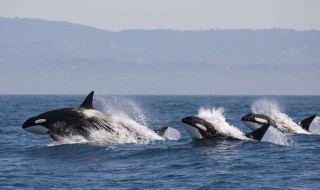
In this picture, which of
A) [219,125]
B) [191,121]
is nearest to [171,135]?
[219,125]

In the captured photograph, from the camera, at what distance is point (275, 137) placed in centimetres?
3406

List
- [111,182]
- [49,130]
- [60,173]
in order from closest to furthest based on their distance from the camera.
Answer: [111,182] < [60,173] < [49,130]

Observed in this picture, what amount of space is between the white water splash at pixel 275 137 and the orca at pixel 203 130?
1490 millimetres

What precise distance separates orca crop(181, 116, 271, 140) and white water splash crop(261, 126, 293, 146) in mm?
1490

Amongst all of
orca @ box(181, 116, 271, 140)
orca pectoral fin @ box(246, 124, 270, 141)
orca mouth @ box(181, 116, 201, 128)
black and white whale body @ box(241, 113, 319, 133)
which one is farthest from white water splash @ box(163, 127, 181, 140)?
orca pectoral fin @ box(246, 124, 270, 141)

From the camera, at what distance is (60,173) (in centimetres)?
2462

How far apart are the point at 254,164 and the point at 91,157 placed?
6167 millimetres

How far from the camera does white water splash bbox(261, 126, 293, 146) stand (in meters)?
32.8

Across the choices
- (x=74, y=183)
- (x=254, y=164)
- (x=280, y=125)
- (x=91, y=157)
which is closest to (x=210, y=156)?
(x=254, y=164)

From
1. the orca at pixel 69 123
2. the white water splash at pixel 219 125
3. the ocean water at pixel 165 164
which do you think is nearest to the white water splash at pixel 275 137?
Answer: the ocean water at pixel 165 164

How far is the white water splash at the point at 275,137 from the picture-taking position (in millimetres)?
32812

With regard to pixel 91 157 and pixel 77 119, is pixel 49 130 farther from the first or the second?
pixel 91 157

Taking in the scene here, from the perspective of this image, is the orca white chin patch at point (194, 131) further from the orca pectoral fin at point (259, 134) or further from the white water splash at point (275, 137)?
the white water splash at point (275, 137)

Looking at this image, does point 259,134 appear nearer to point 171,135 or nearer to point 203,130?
point 203,130
